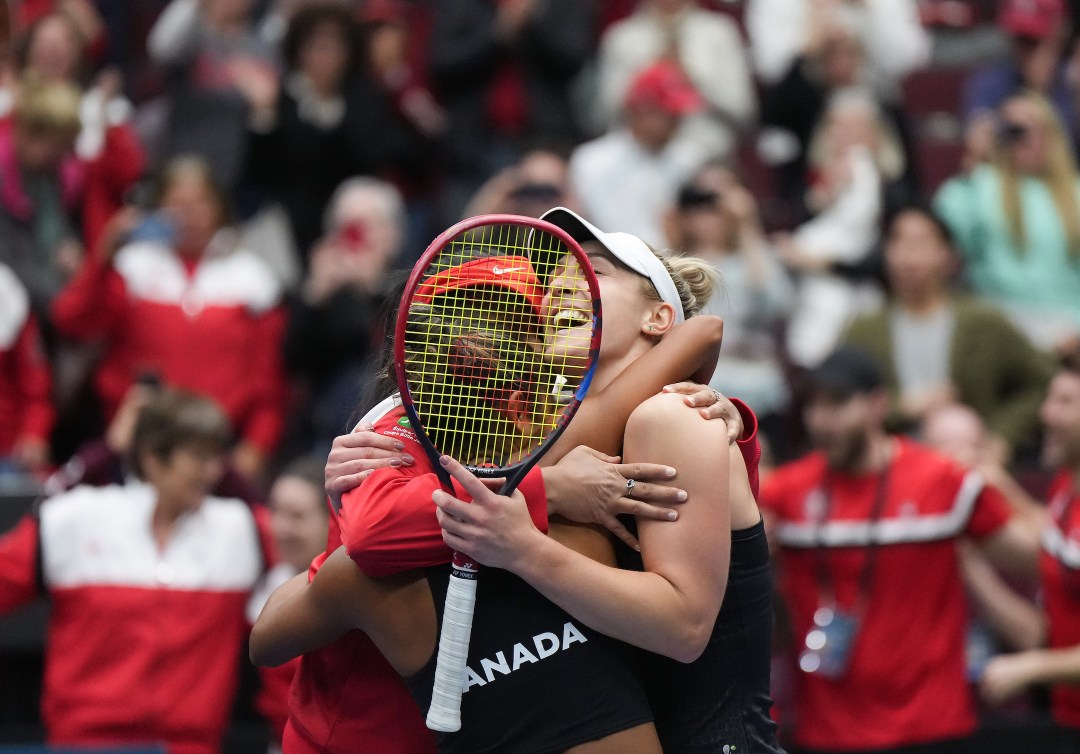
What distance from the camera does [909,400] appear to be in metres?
6.26

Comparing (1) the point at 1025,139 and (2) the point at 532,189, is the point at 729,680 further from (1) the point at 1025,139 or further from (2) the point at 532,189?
(1) the point at 1025,139

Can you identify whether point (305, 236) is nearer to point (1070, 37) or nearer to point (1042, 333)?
point (1042, 333)

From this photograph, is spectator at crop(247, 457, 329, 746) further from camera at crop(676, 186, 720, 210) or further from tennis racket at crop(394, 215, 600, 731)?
tennis racket at crop(394, 215, 600, 731)

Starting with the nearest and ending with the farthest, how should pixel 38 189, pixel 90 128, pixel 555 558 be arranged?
pixel 555 558
pixel 38 189
pixel 90 128

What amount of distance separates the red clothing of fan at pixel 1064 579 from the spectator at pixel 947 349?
3.99 ft

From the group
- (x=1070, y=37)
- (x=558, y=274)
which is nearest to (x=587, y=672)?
(x=558, y=274)

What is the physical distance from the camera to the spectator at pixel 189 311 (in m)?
6.25

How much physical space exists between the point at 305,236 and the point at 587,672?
5.10 metres

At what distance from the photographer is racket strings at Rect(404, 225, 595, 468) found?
8.53 feet

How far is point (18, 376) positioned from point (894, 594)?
3352 mm

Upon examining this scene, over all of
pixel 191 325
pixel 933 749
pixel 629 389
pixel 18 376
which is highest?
pixel 629 389

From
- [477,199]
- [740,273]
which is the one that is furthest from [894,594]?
[477,199]

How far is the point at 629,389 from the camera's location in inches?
107

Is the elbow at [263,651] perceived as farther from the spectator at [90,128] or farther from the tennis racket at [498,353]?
the spectator at [90,128]
